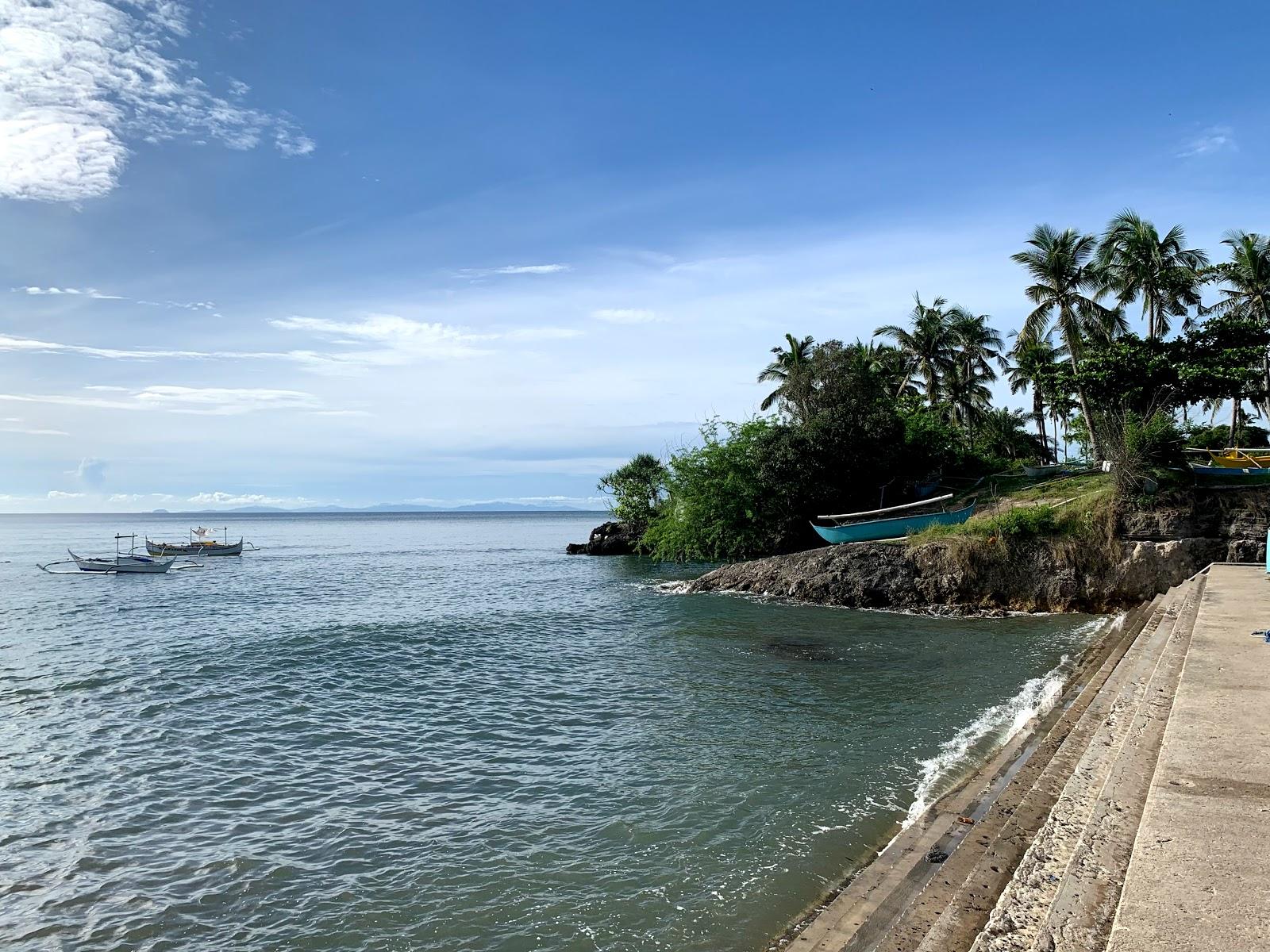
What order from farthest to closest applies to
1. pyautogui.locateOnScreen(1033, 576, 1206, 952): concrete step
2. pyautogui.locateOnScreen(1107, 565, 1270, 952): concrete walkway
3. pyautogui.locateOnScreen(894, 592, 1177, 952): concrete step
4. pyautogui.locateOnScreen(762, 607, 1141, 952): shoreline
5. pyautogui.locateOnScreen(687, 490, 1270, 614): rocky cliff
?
pyautogui.locateOnScreen(687, 490, 1270, 614): rocky cliff, pyautogui.locateOnScreen(762, 607, 1141, 952): shoreline, pyautogui.locateOnScreen(894, 592, 1177, 952): concrete step, pyautogui.locateOnScreen(1033, 576, 1206, 952): concrete step, pyautogui.locateOnScreen(1107, 565, 1270, 952): concrete walkway

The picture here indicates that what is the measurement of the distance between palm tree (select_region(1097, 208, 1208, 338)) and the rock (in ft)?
117

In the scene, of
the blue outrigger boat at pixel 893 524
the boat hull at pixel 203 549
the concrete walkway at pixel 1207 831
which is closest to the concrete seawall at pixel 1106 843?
the concrete walkway at pixel 1207 831

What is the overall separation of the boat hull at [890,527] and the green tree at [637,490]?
28675 millimetres

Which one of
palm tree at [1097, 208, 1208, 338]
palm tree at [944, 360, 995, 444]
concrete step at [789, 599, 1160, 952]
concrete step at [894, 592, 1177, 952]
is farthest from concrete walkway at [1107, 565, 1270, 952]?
palm tree at [944, 360, 995, 444]

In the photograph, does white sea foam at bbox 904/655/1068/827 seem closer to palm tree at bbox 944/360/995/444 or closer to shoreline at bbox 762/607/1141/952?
shoreline at bbox 762/607/1141/952

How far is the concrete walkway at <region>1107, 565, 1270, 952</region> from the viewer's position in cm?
378

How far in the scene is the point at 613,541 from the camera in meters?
61.7

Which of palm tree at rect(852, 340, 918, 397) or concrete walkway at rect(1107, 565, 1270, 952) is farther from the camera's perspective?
palm tree at rect(852, 340, 918, 397)

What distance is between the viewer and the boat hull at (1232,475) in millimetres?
25391

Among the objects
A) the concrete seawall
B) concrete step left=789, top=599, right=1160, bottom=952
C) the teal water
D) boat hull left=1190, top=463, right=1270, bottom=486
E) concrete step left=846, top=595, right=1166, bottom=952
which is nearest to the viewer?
the concrete seawall

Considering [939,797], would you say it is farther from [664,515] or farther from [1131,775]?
[664,515]

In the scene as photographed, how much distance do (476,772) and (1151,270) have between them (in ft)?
143

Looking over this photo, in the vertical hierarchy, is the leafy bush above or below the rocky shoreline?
above

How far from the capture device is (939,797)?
28.9 ft
